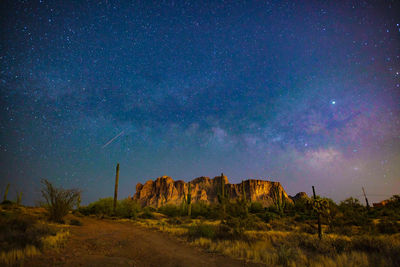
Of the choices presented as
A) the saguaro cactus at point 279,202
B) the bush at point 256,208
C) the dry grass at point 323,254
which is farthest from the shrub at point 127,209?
the saguaro cactus at point 279,202

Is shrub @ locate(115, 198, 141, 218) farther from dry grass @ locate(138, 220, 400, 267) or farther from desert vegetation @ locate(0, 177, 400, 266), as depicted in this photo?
dry grass @ locate(138, 220, 400, 267)

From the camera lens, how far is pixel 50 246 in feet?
24.3

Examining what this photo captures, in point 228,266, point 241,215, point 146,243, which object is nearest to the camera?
point 228,266

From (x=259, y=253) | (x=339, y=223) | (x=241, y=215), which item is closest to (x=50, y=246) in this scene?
(x=259, y=253)

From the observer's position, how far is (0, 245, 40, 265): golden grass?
5332 mm

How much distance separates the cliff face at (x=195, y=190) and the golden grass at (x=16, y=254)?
87729 millimetres

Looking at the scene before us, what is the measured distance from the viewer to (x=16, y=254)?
584 cm

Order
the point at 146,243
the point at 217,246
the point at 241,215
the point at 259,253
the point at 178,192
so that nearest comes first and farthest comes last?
the point at 259,253, the point at 217,246, the point at 146,243, the point at 241,215, the point at 178,192

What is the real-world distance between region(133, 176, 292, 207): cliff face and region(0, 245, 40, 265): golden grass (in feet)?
288

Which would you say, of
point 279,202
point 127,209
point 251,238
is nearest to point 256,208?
point 279,202

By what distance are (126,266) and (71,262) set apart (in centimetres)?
181

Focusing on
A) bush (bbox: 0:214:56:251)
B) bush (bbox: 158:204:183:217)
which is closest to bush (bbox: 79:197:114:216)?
bush (bbox: 158:204:183:217)

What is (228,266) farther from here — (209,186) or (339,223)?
(209,186)

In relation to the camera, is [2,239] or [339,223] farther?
[339,223]
